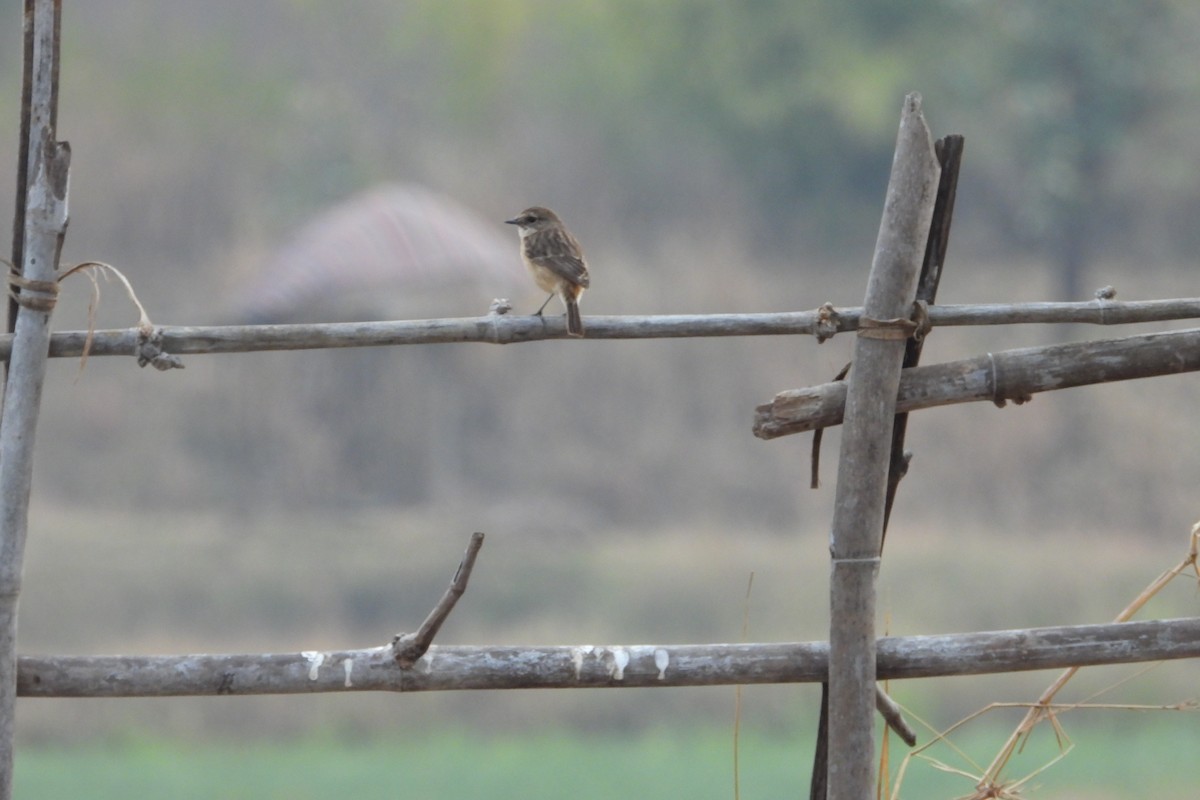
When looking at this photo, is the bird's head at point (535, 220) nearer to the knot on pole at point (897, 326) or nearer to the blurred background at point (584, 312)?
the knot on pole at point (897, 326)

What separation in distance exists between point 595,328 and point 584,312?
13.7 m

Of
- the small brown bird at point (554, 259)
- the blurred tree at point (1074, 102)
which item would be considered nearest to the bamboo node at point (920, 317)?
the small brown bird at point (554, 259)

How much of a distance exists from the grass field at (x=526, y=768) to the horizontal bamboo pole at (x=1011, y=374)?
8.28m

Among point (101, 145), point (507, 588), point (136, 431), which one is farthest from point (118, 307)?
point (507, 588)

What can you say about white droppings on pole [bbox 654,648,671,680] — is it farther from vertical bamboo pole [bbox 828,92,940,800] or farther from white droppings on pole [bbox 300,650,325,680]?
white droppings on pole [bbox 300,650,325,680]

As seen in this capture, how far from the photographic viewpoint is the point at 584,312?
16.6m

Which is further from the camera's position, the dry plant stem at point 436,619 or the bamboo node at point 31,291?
the bamboo node at point 31,291

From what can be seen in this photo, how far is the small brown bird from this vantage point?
497 cm

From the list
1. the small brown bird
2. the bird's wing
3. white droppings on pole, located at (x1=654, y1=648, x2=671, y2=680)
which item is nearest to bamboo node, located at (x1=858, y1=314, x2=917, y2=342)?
white droppings on pole, located at (x1=654, y1=648, x2=671, y2=680)

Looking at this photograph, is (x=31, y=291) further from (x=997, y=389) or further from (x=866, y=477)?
(x=997, y=389)

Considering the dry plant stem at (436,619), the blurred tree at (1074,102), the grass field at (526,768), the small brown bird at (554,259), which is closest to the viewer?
the dry plant stem at (436,619)

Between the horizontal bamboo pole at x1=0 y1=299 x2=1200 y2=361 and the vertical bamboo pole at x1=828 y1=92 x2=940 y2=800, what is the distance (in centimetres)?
10

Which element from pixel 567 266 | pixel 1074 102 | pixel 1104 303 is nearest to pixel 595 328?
pixel 1104 303

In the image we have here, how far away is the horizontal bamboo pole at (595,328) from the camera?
2.80 m
